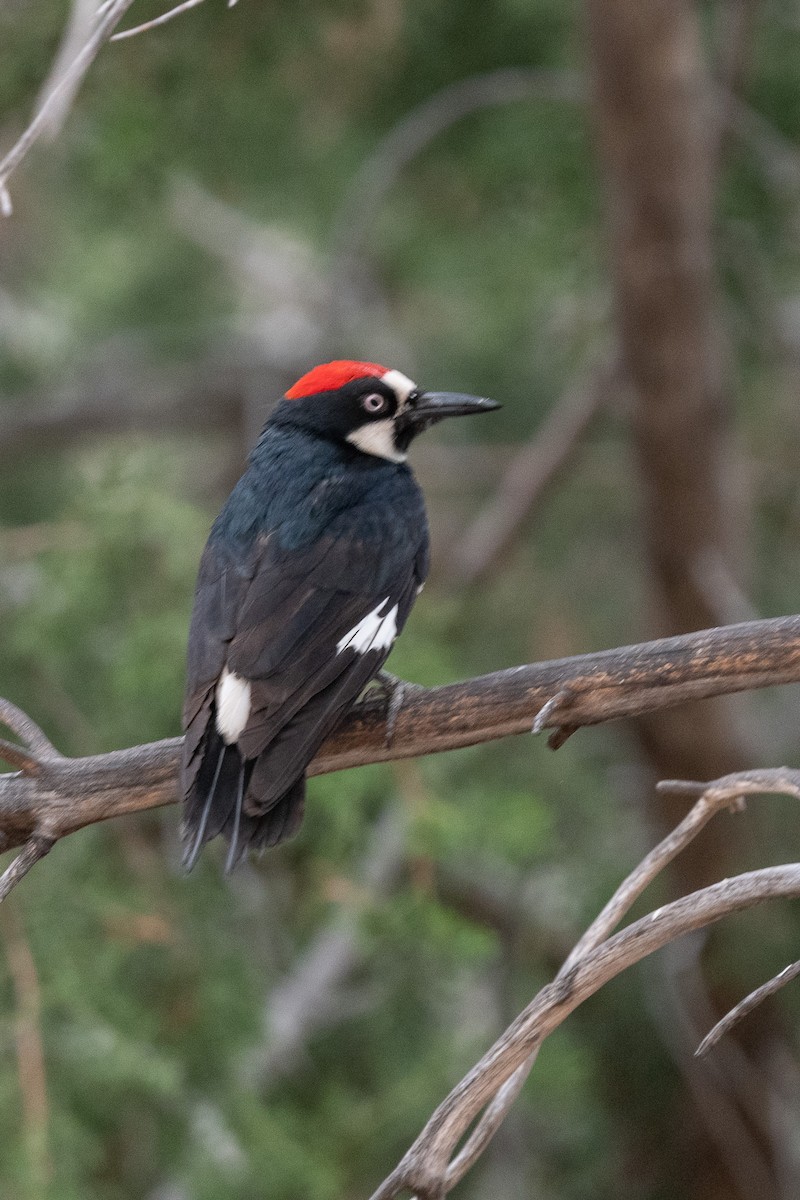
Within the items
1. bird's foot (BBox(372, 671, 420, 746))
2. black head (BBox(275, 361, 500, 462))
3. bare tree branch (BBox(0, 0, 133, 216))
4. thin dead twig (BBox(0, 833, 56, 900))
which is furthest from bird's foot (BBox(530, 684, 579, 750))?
black head (BBox(275, 361, 500, 462))

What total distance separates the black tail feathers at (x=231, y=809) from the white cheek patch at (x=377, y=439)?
1.03 m

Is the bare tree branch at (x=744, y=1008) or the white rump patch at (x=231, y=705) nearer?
the bare tree branch at (x=744, y=1008)

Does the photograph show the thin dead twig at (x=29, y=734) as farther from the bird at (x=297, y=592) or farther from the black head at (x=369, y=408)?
the black head at (x=369, y=408)

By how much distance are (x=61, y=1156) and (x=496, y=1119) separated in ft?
4.31

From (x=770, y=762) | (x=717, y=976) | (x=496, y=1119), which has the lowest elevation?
(x=717, y=976)

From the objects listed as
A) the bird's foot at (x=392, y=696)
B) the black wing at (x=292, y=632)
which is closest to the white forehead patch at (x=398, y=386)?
the black wing at (x=292, y=632)

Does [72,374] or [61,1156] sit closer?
[61,1156]

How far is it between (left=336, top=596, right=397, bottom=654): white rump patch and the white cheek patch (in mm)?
617

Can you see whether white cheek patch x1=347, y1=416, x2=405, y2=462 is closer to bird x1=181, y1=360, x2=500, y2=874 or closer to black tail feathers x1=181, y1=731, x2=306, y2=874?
bird x1=181, y1=360, x2=500, y2=874

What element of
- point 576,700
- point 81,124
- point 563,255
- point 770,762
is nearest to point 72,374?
point 81,124

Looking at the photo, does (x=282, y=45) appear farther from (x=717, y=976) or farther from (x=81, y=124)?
(x=717, y=976)

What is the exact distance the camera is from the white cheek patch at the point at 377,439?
3.27 m

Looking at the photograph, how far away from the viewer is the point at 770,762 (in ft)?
16.5

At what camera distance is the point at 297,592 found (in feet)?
8.84
